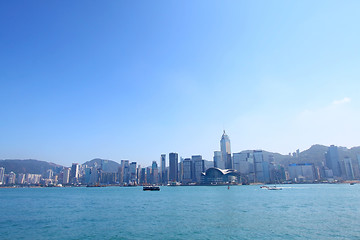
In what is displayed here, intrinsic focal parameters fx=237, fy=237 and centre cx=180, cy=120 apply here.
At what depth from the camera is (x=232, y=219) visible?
37.6m

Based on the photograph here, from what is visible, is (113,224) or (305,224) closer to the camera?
(305,224)

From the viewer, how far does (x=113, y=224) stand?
118 feet

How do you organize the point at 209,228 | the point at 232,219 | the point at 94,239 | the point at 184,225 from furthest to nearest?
the point at 232,219 → the point at 184,225 → the point at 209,228 → the point at 94,239

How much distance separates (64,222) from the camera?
3838 centimetres

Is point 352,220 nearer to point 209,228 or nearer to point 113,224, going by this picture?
point 209,228

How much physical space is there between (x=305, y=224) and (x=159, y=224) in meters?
20.7

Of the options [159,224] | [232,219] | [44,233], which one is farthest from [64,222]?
[232,219]

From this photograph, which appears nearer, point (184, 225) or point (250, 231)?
point (250, 231)

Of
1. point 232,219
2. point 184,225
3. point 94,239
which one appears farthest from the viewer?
point 232,219

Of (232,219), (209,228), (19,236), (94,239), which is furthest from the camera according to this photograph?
A: (232,219)

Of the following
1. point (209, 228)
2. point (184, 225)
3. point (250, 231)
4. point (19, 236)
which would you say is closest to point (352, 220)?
point (250, 231)

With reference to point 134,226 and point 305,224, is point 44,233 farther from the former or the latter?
point 305,224

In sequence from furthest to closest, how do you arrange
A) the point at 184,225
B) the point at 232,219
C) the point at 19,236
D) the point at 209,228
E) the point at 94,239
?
the point at 232,219
the point at 184,225
the point at 209,228
the point at 19,236
the point at 94,239

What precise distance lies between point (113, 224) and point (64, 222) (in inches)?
356
